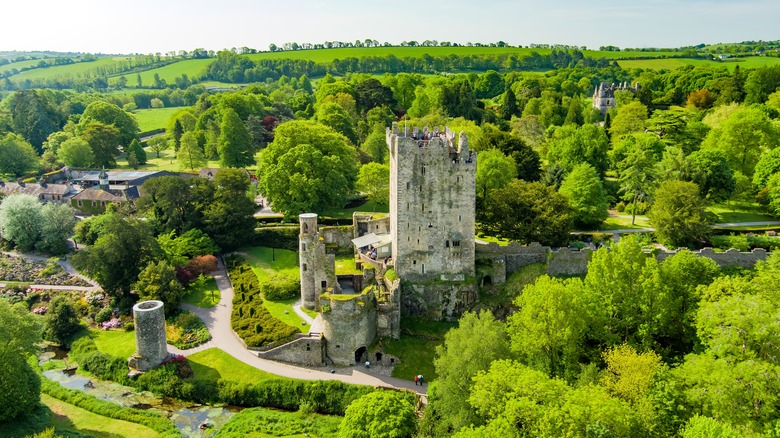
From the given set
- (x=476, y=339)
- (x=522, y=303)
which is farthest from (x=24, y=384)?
(x=522, y=303)

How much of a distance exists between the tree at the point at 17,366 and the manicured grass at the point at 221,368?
931cm

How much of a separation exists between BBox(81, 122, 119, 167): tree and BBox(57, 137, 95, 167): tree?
195 centimetres

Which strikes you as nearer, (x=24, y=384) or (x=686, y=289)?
(x=24, y=384)

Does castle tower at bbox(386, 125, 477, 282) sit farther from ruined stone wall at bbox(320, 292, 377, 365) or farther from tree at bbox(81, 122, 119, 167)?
tree at bbox(81, 122, 119, 167)

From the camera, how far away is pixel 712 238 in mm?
49344

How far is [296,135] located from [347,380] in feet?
104

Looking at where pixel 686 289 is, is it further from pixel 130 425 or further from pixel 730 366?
pixel 130 425

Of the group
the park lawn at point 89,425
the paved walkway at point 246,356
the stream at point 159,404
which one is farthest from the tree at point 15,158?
the park lawn at point 89,425

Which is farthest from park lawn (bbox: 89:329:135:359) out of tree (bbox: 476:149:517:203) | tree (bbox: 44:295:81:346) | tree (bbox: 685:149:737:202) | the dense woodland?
tree (bbox: 685:149:737:202)

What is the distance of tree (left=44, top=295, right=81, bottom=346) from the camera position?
4403cm

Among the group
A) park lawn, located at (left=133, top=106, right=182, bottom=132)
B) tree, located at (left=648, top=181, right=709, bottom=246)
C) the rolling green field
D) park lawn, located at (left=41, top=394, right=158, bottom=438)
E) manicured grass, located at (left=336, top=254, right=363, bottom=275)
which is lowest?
park lawn, located at (left=41, top=394, right=158, bottom=438)

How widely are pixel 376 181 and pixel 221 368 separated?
89.0 feet

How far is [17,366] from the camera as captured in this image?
113 feet

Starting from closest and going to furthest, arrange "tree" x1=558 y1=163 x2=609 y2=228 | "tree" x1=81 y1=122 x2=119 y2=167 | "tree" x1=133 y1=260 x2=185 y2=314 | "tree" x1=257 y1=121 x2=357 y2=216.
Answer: "tree" x1=133 y1=260 x2=185 y2=314 < "tree" x1=558 y1=163 x2=609 y2=228 < "tree" x1=257 y1=121 x2=357 y2=216 < "tree" x1=81 y1=122 x2=119 y2=167
